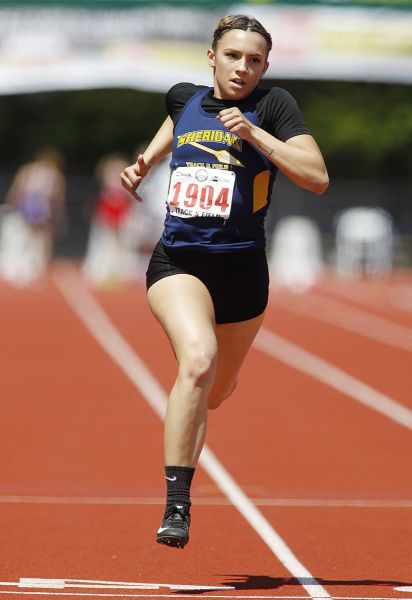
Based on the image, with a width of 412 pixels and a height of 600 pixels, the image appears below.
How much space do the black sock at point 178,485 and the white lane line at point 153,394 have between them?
59cm

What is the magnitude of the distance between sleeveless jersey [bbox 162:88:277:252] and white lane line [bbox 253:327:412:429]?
479 cm

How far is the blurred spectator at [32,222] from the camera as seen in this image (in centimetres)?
2598

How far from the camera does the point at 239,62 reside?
5.83m

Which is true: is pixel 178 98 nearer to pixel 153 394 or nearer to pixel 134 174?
pixel 134 174

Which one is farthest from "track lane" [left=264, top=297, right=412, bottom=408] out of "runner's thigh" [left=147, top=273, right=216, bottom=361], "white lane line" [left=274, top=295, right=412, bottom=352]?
"runner's thigh" [left=147, top=273, right=216, bottom=361]

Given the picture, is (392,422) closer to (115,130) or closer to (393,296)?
(393,296)

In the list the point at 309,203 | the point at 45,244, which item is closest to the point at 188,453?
the point at 45,244

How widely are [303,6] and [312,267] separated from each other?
6242 mm

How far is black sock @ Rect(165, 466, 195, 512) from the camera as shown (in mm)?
5574

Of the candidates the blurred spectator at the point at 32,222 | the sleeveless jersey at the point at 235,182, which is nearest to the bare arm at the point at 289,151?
the sleeveless jersey at the point at 235,182

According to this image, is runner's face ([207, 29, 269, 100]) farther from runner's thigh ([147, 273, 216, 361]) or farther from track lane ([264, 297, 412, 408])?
track lane ([264, 297, 412, 408])

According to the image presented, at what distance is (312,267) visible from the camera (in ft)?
95.8

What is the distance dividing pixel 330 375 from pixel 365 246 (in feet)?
57.4

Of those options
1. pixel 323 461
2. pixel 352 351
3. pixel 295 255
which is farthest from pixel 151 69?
pixel 323 461
